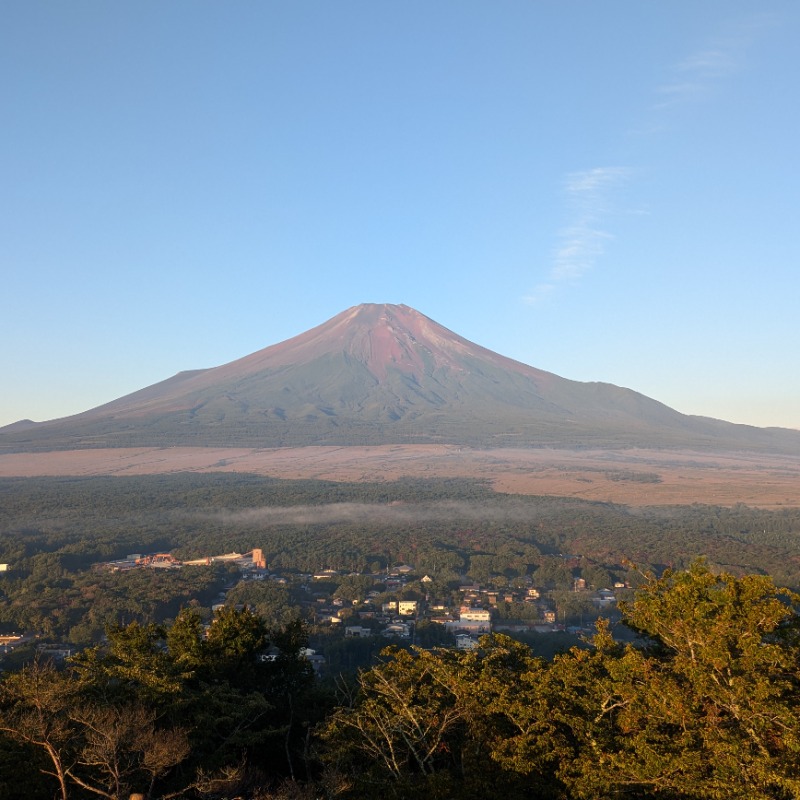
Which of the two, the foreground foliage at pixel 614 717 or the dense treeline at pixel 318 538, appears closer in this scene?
the foreground foliage at pixel 614 717

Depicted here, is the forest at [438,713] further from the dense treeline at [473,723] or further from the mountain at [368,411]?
the mountain at [368,411]

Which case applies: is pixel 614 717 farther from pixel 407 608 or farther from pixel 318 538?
pixel 318 538

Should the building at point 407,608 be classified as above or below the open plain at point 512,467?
below

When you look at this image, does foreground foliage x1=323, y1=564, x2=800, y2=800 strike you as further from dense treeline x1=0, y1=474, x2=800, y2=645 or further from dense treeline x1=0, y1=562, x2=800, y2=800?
dense treeline x1=0, y1=474, x2=800, y2=645

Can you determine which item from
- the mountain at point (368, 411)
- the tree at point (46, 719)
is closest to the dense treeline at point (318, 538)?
the tree at point (46, 719)

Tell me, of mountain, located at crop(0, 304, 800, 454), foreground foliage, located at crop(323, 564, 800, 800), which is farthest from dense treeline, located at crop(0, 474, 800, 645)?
mountain, located at crop(0, 304, 800, 454)

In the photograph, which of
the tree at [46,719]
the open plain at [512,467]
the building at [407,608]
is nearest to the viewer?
the tree at [46,719]

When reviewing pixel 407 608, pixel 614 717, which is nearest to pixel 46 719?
pixel 614 717
